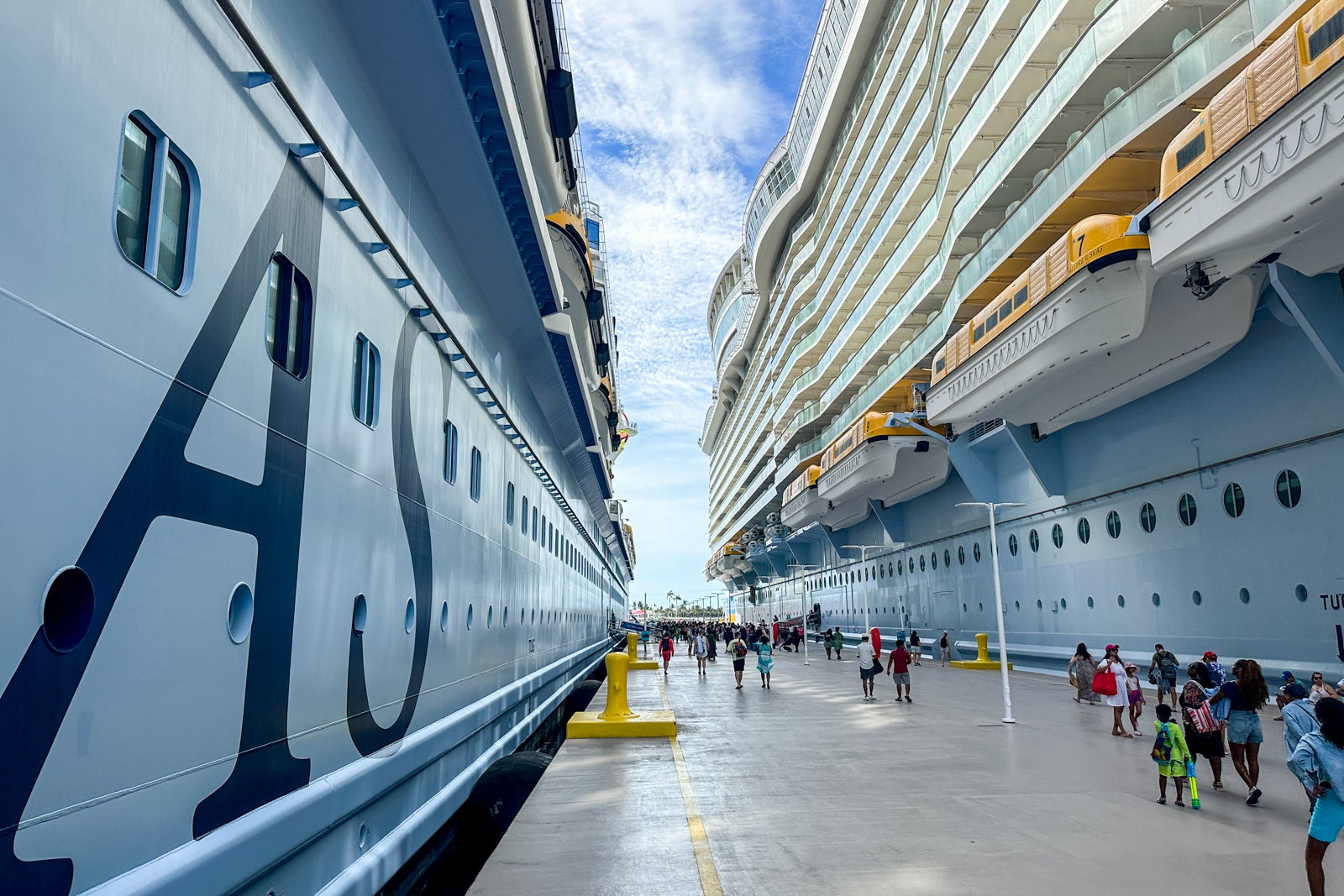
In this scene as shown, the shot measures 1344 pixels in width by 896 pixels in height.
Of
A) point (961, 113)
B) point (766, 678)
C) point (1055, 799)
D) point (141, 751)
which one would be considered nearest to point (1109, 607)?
point (766, 678)

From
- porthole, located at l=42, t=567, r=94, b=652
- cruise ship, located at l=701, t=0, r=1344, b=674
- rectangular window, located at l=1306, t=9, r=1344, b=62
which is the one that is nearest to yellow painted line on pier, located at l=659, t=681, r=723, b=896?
porthole, located at l=42, t=567, r=94, b=652

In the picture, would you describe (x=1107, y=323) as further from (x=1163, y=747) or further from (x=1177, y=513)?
(x=1163, y=747)

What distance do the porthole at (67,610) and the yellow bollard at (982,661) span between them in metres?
28.4

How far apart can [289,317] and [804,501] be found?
146 ft

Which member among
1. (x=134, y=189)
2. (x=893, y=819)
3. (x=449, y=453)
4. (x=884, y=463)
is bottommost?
(x=893, y=819)

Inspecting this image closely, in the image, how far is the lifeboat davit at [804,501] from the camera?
4622 centimetres

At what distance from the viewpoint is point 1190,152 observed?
44.5 ft

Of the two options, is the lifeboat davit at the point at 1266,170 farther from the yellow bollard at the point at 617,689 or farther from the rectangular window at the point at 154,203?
the rectangular window at the point at 154,203

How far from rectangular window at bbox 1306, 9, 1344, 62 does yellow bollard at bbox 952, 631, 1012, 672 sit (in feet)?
68.3

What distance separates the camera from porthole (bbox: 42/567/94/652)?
3.23 m

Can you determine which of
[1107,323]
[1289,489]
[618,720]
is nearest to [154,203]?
[618,720]

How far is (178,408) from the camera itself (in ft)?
13.1

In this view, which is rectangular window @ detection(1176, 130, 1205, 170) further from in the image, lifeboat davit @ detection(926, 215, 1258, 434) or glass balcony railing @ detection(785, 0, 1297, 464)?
glass balcony railing @ detection(785, 0, 1297, 464)

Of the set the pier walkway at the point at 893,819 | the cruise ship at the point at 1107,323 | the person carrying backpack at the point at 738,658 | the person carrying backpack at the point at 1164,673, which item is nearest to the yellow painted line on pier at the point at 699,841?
the pier walkway at the point at 893,819
